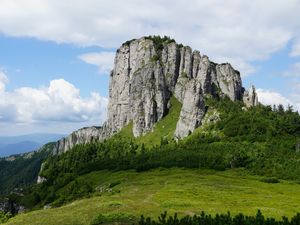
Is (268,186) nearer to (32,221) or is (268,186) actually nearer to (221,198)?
(221,198)

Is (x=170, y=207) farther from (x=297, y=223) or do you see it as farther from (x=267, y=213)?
(x=297, y=223)

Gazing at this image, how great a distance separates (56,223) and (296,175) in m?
136

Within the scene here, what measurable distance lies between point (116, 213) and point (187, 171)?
404ft

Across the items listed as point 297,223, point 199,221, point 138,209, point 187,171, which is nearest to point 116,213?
point 138,209

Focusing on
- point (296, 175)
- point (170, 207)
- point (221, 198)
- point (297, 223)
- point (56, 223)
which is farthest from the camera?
point (296, 175)

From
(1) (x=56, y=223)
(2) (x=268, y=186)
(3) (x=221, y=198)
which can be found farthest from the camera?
(2) (x=268, y=186)

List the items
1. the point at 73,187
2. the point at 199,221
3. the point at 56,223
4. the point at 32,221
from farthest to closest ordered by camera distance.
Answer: the point at 73,187 < the point at 32,221 < the point at 56,223 < the point at 199,221

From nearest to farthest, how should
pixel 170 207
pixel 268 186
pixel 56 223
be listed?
pixel 56 223
pixel 170 207
pixel 268 186

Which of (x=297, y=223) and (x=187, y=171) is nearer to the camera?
(x=297, y=223)

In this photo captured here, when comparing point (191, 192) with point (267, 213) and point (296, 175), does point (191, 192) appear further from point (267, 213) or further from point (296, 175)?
point (296, 175)

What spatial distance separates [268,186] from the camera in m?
147

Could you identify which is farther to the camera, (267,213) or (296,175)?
(296,175)

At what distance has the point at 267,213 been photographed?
78.2 metres

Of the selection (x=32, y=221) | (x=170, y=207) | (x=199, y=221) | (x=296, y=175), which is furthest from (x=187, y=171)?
(x=199, y=221)
